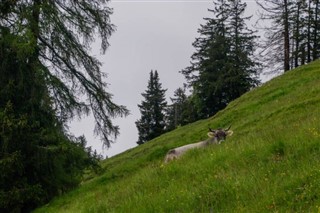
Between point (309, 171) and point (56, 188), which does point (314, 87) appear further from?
point (309, 171)

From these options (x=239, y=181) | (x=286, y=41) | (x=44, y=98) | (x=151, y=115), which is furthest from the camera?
(x=151, y=115)

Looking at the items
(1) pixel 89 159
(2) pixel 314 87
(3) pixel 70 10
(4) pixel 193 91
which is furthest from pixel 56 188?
(4) pixel 193 91

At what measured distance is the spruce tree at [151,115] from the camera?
2354 inches

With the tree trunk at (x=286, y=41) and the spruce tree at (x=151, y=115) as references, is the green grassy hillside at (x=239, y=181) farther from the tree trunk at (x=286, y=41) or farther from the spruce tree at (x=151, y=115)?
the spruce tree at (x=151, y=115)

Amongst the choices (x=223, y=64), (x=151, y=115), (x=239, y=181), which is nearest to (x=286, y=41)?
(x=223, y=64)

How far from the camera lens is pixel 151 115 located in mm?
62125

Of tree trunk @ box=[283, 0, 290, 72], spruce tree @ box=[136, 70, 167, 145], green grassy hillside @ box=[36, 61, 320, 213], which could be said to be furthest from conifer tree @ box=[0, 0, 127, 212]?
spruce tree @ box=[136, 70, 167, 145]

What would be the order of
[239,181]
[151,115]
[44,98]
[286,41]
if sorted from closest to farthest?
[239,181], [44,98], [286,41], [151,115]

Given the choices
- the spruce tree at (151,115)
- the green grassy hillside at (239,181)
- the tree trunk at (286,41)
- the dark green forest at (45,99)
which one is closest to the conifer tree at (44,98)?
the dark green forest at (45,99)

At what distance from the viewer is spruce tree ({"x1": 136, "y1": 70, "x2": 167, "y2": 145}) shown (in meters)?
59.8

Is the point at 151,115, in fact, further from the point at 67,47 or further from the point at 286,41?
the point at 67,47

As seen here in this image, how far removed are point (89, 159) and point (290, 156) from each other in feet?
38.2

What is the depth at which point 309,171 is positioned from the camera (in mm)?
6398

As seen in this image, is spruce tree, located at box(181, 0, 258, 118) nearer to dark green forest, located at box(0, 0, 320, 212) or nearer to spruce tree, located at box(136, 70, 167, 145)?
spruce tree, located at box(136, 70, 167, 145)
